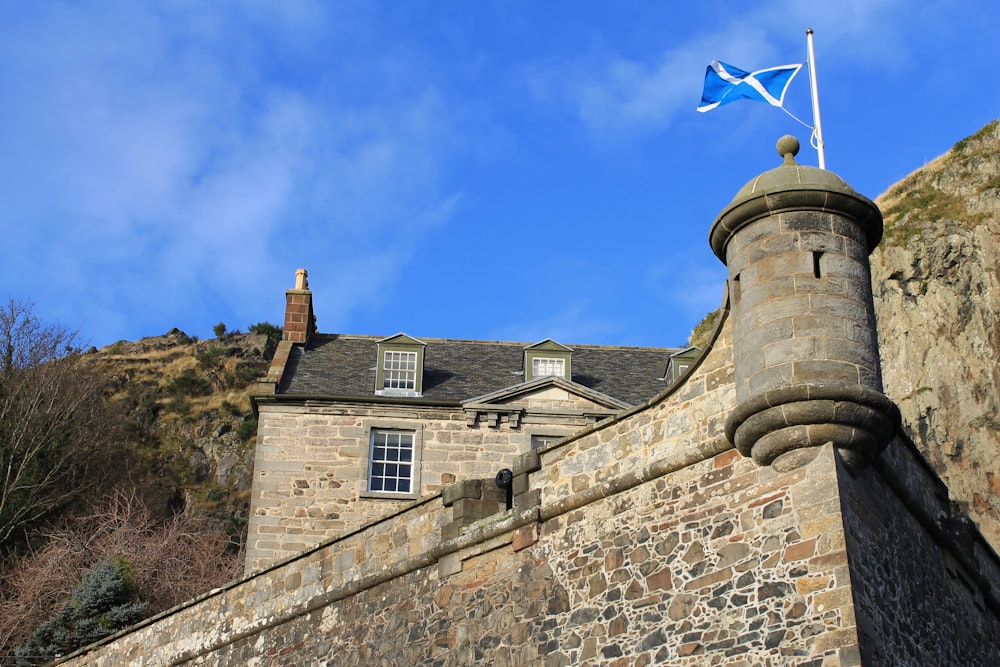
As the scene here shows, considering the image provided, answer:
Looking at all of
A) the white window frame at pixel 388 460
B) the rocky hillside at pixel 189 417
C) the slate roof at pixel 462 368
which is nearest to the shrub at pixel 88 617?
the white window frame at pixel 388 460

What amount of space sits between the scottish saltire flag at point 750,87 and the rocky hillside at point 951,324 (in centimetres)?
1666

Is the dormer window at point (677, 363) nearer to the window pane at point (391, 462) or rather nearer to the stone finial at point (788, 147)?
the window pane at point (391, 462)

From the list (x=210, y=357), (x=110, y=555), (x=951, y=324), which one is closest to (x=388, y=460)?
(x=110, y=555)

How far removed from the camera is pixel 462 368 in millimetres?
25969

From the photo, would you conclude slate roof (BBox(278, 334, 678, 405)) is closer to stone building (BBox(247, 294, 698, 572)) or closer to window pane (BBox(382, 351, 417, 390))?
stone building (BBox(247, 294, 698, 572))

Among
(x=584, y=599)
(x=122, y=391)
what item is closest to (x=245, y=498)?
(x=122, y=391)

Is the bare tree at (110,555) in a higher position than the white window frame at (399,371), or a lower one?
lower

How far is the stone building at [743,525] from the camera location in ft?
35.3

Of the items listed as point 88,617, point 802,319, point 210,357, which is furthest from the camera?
point 210,357

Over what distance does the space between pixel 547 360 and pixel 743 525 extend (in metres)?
14.3

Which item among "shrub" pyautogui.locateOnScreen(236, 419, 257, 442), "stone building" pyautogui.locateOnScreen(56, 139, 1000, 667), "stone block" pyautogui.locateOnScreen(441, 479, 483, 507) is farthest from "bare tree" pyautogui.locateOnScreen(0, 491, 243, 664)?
"shrub" pyautogui.locateOnScreen(236, 419, 257, 442)

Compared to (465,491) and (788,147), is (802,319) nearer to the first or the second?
(788,147)

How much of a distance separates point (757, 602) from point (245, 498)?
106ft

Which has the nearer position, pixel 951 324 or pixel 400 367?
pixel 400 367
